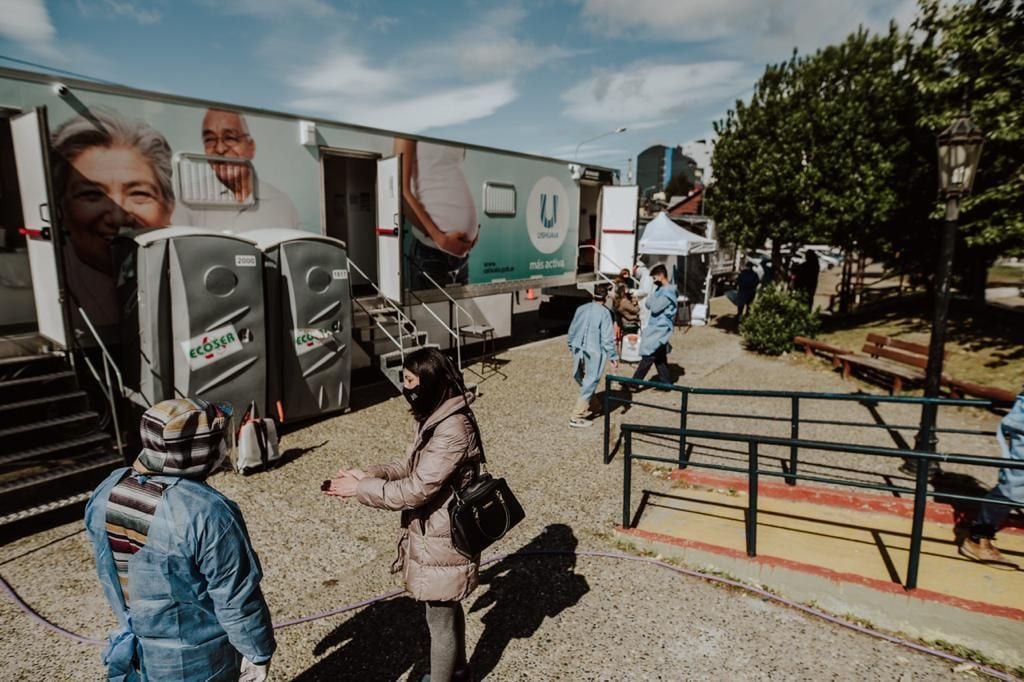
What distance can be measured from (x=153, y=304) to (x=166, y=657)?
480 cm

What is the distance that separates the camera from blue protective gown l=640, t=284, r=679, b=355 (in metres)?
8.25

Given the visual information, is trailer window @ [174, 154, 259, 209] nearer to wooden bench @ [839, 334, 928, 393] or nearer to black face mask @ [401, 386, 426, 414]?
black face mask @ [401, 386, 426, 414]

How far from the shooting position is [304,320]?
7.07m

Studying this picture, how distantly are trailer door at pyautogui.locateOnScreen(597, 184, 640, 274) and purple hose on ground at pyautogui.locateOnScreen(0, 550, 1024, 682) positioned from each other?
10.4 m

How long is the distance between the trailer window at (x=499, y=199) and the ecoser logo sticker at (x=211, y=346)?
545 cm

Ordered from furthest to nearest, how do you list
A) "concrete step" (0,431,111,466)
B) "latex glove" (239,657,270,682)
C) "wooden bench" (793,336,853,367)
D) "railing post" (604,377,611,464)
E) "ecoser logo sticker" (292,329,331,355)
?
"wooden bench" (793,336,853,367) → "ecoser logo sticker" (292,329,331,355) → "railing post" (604,377,611,464) → "concrete step" (0,431,111,466) → "latex glove" (239,657,270,682)

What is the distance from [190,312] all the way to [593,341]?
4534 millimetres

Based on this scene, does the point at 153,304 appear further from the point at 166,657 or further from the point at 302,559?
the point at 166,657

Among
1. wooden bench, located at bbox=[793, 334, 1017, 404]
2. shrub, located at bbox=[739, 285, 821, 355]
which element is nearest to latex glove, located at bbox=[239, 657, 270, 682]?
wooden bench, located at bbox=[793, 334, 1017, 404]

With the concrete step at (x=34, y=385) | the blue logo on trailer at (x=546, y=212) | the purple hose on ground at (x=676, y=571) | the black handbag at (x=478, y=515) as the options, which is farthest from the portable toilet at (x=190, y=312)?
the blue logo on trailer at (x=546, y=212)

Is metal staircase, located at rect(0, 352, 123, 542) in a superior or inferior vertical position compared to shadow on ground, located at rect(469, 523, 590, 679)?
superior

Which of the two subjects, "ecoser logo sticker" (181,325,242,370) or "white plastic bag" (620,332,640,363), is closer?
"ecoser logo sticker" (181,325,242,370)

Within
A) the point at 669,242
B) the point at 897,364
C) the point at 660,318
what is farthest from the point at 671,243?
the point at 660,318

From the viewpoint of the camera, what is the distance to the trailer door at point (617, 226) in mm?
13758
